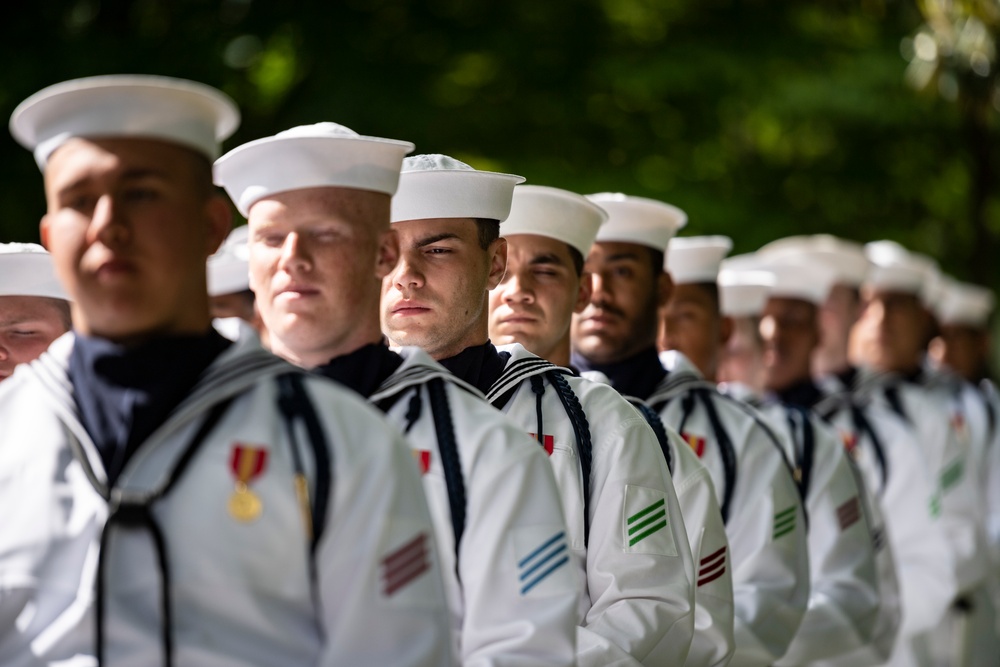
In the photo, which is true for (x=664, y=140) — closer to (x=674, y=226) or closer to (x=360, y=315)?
(x=674, y=226)

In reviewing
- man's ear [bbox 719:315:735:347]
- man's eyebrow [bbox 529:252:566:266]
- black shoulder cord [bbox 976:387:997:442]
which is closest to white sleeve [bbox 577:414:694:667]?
man's eyebrow [bbox 529:252:566:266]

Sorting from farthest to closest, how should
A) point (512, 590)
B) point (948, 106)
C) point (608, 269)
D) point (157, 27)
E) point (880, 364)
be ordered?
point (948, 106), point (157, 27), point (880, 364), point (608, 269), point (512, 590)

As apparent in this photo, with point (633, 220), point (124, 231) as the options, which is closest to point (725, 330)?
point (633, 220)

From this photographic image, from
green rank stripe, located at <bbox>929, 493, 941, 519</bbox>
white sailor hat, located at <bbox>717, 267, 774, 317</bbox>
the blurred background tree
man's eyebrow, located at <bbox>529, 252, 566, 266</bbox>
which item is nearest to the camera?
man's eyebrow, located at <bbox>529, 252, 566, 266</bbox>

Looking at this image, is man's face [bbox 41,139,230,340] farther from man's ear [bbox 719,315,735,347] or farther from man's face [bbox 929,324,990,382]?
man's face [bbox 929,324,990,382]

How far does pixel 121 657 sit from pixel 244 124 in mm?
8644

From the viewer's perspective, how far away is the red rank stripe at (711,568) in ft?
16.2

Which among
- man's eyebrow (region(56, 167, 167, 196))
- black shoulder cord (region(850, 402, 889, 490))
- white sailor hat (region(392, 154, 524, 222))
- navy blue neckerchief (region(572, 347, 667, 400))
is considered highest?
man's eyebrow (region(56, 167, 167, 196))

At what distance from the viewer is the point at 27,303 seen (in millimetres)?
4730

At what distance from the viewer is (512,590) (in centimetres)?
345

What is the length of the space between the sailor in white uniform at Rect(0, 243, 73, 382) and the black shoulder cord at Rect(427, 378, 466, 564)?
1584mm

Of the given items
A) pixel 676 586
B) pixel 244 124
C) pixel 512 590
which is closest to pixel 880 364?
pixel 244 124

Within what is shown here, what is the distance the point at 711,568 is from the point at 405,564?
2175mm

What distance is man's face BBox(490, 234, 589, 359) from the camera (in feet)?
16.8
